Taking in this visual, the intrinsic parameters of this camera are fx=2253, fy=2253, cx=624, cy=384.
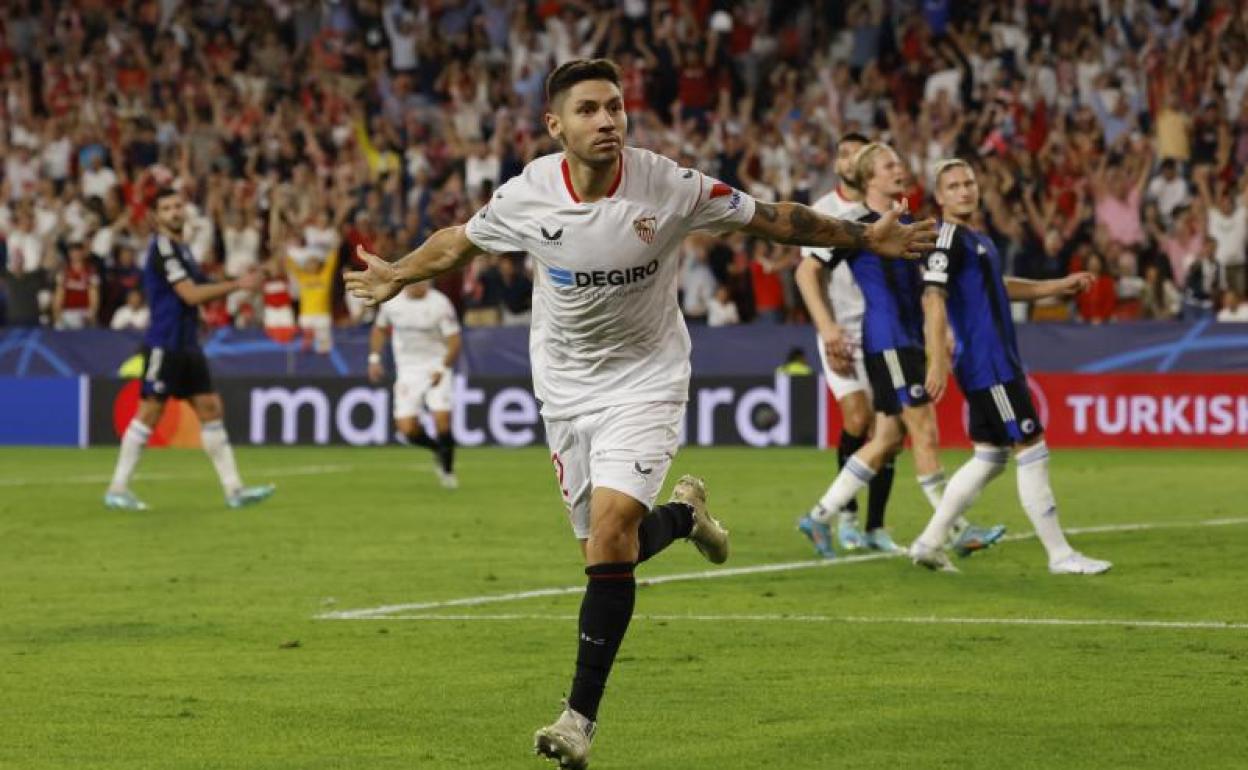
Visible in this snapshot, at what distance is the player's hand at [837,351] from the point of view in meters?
14.2

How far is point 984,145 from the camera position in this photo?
28.9 metres

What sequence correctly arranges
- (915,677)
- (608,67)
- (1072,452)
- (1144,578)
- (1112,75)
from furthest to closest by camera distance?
(1112,75)
(1072,452)
(1144,578)
(915,677)
(608,67)

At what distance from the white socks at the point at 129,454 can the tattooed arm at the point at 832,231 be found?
1164 centimetres

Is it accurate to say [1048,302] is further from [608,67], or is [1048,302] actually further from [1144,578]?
[608,67]

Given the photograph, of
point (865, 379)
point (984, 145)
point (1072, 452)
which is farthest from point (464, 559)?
point (984, 145)

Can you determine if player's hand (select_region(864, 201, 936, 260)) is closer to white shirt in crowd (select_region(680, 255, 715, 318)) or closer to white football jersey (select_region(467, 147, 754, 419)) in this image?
white football jersey (select_region(467, 147, 754, 419))

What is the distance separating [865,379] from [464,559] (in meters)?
2.85

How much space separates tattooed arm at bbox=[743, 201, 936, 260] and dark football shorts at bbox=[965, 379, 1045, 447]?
4.21m

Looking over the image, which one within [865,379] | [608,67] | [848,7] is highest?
[848,7]

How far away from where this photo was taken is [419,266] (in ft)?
27.6

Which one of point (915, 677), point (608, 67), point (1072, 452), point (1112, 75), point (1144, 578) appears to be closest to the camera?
point (608, 67)

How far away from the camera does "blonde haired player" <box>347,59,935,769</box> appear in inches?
308

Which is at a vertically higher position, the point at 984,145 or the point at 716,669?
the point at 984,145

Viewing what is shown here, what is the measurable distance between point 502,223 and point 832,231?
1234 millimetres
